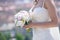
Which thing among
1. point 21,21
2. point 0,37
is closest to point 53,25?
point 21,21

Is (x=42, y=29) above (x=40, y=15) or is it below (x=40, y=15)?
below

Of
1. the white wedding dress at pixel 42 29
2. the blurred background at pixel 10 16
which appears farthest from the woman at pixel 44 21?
the blurred background at pixel 10 16

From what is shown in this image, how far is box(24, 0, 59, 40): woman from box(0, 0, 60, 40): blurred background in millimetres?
1315

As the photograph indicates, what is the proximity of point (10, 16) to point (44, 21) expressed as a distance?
154 centimetres

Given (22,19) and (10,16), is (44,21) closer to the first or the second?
(22,19)

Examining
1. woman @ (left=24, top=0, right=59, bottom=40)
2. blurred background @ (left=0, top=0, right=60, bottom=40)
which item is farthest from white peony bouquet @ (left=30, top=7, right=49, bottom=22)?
→ blurred background @ (left=0, top=0, right=60, bottom=40)

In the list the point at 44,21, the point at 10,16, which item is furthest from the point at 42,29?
the point at 10,16

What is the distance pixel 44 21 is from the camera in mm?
1581

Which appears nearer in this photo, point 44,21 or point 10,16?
point 44,21

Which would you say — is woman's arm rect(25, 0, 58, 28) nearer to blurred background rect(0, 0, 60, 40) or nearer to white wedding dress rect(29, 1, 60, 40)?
white wedding dress rect(29, 1, 60, 40)

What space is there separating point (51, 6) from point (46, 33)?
0.83ft

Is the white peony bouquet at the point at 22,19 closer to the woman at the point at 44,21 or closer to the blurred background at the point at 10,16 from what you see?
the woman at the point at 44,21

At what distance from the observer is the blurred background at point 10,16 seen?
3029 mm

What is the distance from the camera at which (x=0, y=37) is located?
3209 millimetres
